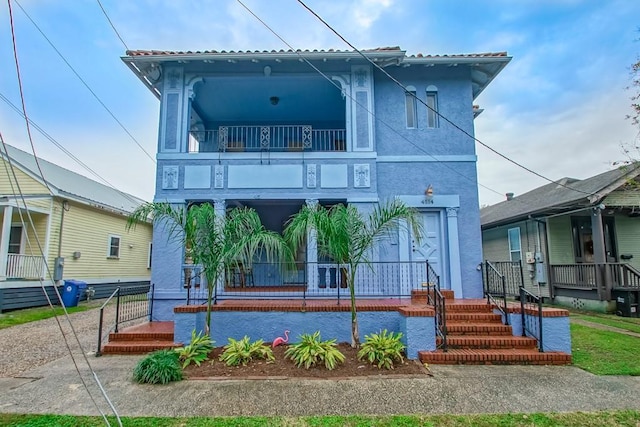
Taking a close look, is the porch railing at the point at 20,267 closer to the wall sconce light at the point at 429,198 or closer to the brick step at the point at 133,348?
the brick step at the point at 133,348

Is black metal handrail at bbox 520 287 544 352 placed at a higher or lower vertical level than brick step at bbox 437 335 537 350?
higher

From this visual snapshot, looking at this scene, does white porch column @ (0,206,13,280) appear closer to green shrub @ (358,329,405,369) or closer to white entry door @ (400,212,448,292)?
green shrub @ (358,329,405,369)

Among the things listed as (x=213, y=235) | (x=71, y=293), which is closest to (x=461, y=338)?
(x=213, y=235)

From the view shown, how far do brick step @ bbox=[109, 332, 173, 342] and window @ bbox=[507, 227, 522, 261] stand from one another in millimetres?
13245

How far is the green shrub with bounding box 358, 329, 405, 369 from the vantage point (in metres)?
5.44

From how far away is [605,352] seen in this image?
625 cm

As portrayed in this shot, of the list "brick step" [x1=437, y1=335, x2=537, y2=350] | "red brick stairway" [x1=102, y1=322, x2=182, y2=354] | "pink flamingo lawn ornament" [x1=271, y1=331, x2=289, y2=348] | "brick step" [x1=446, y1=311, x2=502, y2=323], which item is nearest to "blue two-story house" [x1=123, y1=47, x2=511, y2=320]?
"red brick stairway" [x1=102, y1=322, x2=182, y2=354]

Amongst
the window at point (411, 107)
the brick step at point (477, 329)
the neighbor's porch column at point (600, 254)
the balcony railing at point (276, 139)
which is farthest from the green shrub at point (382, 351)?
the neighbor's porch column at point (600, 254)

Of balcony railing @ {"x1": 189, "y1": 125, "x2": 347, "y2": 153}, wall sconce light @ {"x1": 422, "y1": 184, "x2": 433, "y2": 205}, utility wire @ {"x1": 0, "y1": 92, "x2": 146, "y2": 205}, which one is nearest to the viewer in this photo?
utility wire @ {"x1": 0, "y1": 92, "x2": 146, "y2": 205}

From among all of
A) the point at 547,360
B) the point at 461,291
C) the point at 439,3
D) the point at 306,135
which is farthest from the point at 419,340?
the point at 439,3

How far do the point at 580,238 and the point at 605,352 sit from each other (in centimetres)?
820

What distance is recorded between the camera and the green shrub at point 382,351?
5441 mm

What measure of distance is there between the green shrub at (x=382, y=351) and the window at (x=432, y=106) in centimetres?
601

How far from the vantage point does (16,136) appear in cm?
1180
